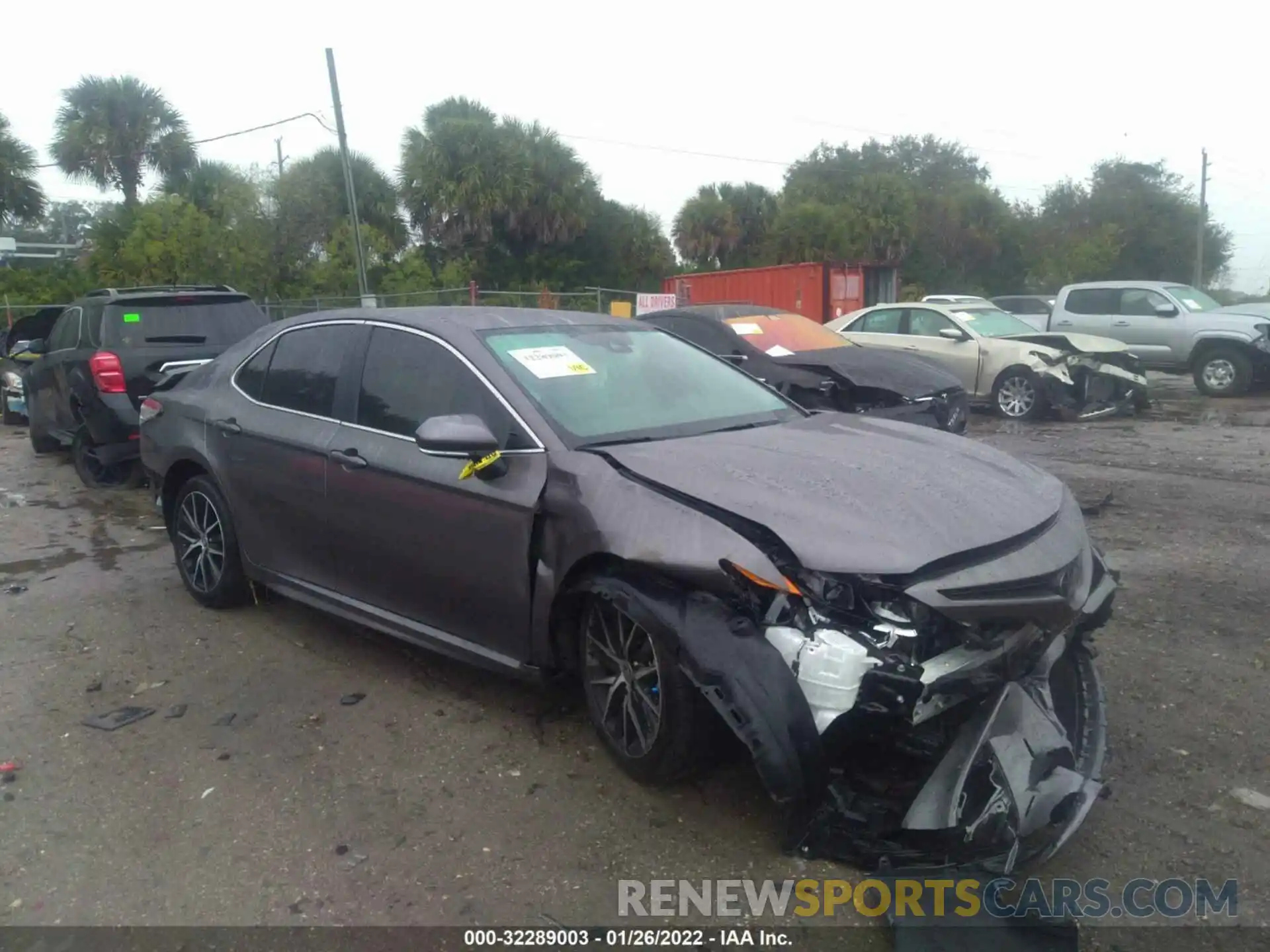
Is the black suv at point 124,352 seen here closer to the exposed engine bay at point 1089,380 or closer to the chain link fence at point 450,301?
the exposed engine bay at point 1089,380

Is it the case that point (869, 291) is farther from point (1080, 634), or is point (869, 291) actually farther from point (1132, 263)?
point (1132, 263)

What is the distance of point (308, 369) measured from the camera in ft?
16.6

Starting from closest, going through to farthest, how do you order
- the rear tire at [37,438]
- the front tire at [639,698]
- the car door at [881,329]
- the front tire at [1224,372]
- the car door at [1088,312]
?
1. the front tire at [639,698]
2. the rear tire at [37,438]
3. the car door at [881,329]
4. the front tire at [1224,372]
5. the car door at [1088,312]

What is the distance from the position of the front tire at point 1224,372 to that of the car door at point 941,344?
14.5 feet

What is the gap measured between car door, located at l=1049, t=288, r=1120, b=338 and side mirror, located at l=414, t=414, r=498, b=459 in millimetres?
14867

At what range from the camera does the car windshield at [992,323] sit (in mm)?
14086

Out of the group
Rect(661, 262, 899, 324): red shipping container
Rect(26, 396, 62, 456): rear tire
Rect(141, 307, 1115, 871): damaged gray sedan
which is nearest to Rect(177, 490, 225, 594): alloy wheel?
Rect(141, 307, 1115, 871): damaged gray sedan

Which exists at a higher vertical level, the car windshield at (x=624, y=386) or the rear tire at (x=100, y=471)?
the car windshield at (x=624, y=386)


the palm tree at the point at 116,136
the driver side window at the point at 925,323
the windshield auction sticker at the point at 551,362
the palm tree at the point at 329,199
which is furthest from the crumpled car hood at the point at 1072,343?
the palm tree at the point at 116,136

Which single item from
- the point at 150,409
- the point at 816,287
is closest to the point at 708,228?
the point at 816,287

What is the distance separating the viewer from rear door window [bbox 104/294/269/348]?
8867mm

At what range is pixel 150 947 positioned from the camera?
295cm

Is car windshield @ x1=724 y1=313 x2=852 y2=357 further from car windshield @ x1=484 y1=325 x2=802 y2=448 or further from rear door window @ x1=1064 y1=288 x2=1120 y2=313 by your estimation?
rear door window @ x1=1064 y1=288 x2=1120 y2=313

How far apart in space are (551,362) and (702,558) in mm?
1418
